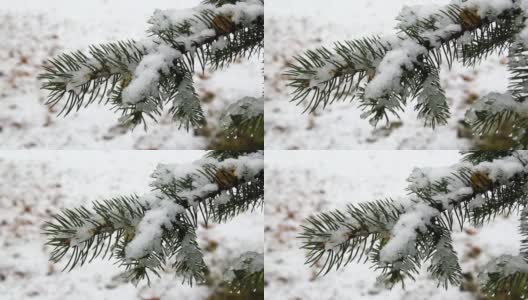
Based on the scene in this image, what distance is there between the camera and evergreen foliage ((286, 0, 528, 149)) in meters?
0.50

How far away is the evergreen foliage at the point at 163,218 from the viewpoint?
1.83 feet

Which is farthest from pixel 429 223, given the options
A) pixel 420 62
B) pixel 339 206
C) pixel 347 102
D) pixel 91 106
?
→ pixel 91 106

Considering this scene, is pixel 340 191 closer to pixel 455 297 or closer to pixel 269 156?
pixel 269 156

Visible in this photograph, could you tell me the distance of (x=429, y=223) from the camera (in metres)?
0.52

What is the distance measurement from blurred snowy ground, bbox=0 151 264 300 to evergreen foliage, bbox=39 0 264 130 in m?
0.85

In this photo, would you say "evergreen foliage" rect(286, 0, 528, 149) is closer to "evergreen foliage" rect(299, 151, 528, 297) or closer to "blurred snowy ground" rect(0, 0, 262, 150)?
"evergreen foliage" rect(299, 151, 528, 297)

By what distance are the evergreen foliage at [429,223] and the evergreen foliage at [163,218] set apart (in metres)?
0.15

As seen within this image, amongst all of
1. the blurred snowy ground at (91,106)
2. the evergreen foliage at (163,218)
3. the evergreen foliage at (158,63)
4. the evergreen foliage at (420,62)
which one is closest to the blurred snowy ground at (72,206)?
the blurred snowy ground at (91,106)

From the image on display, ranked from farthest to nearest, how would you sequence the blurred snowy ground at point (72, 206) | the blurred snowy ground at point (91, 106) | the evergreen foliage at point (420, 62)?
the blurred snowy ground at point (91, 106)
the blurred snowy ground at point (72, 206)
the evergreen foliage at point (420, 62)

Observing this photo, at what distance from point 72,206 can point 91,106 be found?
0.33m

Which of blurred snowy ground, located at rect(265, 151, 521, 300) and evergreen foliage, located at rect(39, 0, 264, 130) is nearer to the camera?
evergreen foliage, located at rect(39, 0, 264, 130)

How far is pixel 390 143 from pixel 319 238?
1.22 metres

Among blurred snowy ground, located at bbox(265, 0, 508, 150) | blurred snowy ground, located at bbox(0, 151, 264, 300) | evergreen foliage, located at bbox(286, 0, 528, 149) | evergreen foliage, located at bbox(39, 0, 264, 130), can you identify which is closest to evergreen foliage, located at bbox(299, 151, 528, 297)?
evergreen foliage, located at bbox(286, 0, 528, 149)

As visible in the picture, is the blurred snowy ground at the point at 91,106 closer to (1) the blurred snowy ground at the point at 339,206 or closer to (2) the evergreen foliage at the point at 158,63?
(1) the blurred snowy ground at the point at 339,206
